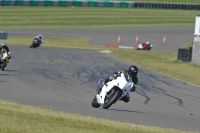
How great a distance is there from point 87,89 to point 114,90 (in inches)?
201

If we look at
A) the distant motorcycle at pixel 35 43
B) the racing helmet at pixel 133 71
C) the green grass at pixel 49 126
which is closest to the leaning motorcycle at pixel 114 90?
the racing helmet at pixel 133 71

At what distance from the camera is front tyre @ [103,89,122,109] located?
1588 centimetres

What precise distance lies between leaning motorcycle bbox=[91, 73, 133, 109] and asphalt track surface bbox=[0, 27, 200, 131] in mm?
275

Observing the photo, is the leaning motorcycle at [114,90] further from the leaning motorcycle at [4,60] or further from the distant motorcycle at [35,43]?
the distant motorcycle at [35,43]

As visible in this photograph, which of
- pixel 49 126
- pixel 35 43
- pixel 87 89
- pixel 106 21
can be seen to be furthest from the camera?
pixel 106 21

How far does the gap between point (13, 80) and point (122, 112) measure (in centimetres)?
722

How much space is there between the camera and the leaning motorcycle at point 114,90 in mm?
15836

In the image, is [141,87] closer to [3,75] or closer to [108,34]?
[3,75]

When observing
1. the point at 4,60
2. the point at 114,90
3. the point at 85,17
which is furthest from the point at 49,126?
the point at 85,17

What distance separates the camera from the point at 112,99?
15992 millimetres

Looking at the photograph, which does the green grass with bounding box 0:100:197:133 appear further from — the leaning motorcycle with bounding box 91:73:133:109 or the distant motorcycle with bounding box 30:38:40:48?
the distant motorcycle with bounding box 30:38:40:48

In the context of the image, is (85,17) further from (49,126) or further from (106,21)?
(49,126)

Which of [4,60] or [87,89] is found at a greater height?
[4,60]

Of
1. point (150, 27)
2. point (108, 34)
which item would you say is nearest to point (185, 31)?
point (150, 27)
